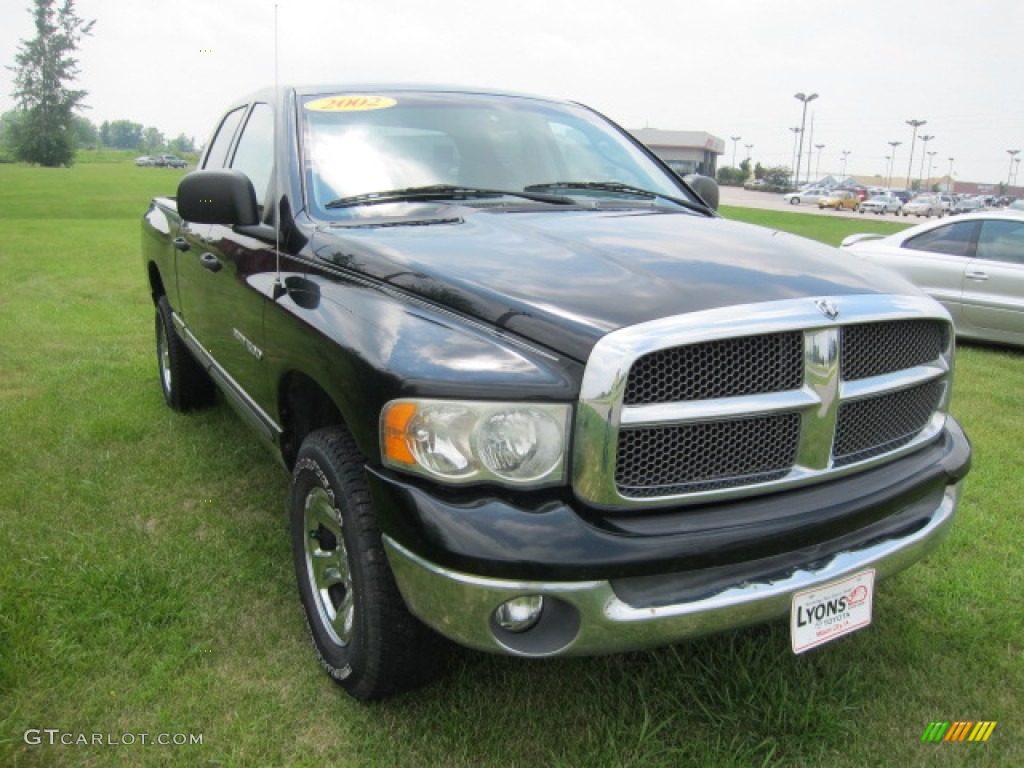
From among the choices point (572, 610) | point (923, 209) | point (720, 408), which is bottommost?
point (572, 610)

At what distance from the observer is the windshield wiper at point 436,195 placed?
9.46ft

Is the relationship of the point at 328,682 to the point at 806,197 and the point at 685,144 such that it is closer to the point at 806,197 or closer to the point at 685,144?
the point at 806,197

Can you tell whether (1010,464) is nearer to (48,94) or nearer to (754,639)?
(754,639)

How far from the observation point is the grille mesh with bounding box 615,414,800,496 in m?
1.89

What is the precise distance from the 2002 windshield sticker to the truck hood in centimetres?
63

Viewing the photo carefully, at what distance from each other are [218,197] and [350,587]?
1.43m

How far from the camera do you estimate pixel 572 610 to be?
6.13 ft

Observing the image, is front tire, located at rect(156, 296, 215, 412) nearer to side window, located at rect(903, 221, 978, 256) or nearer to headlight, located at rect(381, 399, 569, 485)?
headlight, located at rect(381, 399, 569, 485)

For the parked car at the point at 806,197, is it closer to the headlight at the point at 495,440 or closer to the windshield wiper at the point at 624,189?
the windshield wiper at the point at 624,189

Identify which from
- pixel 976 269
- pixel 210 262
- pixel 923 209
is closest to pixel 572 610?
pixel 210 262

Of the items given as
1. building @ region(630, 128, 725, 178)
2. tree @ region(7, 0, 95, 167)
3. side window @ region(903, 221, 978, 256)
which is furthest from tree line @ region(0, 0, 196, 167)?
side window @ region(903, 221, 978, 256)

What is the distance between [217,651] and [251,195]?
5.04 feet

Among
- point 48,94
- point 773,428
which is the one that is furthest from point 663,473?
point 48,94

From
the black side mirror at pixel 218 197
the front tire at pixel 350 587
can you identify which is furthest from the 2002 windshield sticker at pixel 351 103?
the front tire at pixel 350 587
